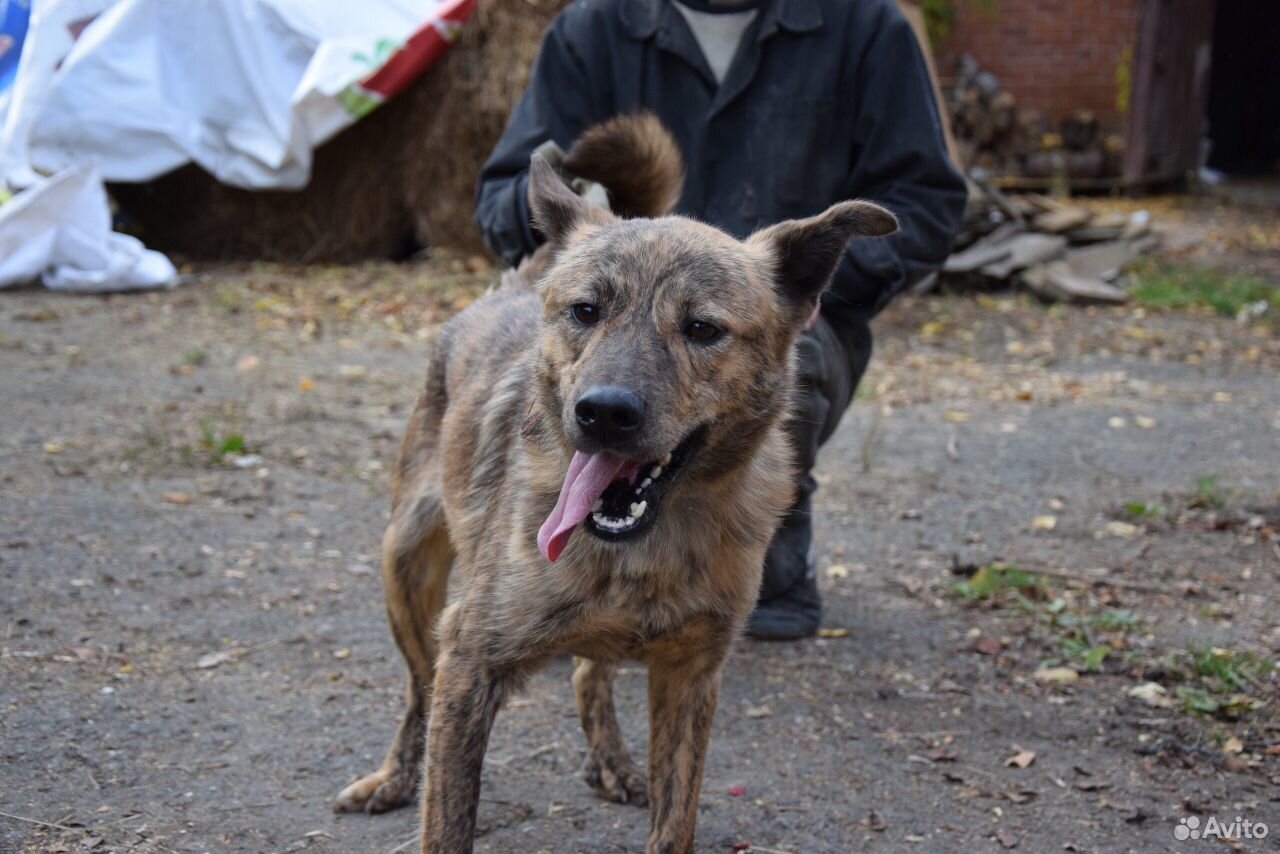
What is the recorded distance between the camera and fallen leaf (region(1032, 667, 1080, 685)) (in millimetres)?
4086

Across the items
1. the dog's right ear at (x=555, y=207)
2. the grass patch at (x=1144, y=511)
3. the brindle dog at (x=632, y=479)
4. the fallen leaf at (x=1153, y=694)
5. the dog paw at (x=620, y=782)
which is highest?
the dog's right ear at (x=555, y=207)

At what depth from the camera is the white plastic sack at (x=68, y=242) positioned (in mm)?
8508

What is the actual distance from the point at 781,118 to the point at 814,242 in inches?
59.2

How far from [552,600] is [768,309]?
0.83 meters

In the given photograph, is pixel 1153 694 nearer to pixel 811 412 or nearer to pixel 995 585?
pixel 995 585

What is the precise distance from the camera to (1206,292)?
9820 mm

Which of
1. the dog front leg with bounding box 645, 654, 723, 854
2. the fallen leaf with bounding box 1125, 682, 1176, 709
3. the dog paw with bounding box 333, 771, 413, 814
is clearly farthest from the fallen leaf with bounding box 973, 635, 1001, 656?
the dog paw with bounding box 333, 771, 413, 814

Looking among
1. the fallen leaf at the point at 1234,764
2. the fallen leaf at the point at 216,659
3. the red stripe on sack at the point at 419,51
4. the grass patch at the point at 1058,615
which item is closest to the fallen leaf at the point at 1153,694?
the grass patch at the point at 1058,615

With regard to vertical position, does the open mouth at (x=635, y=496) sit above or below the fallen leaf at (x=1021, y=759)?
above

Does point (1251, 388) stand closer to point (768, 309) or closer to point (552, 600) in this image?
point (768, 309)

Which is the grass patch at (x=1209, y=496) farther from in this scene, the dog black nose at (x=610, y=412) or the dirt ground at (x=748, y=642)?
the dog black nose at (x=610, y=412)

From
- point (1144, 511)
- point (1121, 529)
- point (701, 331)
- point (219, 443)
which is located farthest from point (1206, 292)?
point (701, 331)

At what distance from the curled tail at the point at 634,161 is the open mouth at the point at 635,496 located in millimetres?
1112

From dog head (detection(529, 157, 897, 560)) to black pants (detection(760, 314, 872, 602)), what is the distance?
3.54 ft
